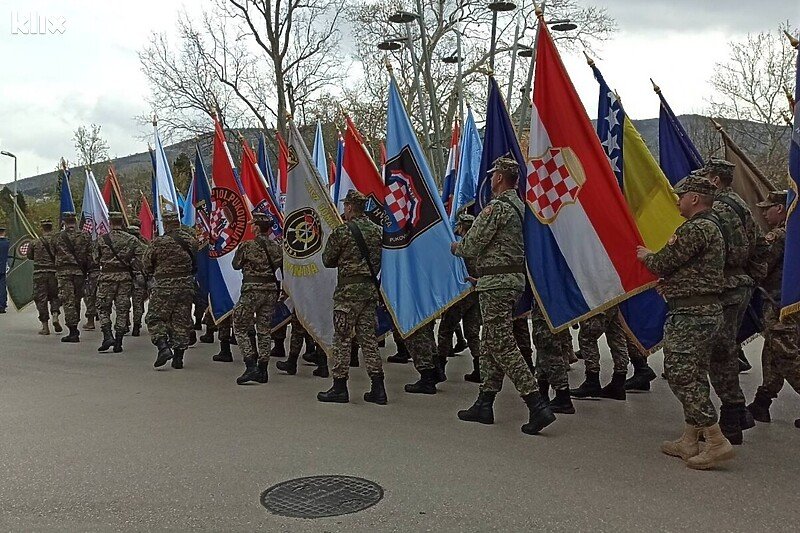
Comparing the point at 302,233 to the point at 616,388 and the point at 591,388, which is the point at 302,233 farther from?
the point at 616,388

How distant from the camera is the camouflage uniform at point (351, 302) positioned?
7160 millimetres

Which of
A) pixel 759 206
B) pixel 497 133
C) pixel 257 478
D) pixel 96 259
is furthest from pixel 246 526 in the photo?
pixel 96 259

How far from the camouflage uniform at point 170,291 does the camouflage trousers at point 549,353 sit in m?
4.92

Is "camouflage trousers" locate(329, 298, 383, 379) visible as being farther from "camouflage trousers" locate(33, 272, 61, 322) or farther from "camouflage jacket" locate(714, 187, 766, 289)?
"camouflage trousers" locate(33, 272, 61, 322)

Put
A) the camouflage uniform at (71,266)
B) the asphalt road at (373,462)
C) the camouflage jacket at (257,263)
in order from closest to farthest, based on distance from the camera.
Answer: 1. the asphalt road at (373,462)
2. the camouflage jacket at (257,263)
3. the camouflage uniform at (71,266)

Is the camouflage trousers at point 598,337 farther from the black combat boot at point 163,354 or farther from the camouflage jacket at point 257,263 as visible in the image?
the black combat boot at point 163,354

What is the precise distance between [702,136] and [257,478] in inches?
1287

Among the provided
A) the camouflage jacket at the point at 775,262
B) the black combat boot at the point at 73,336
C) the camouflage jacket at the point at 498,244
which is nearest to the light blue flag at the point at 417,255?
the camouflage jacket at the point at 498,244

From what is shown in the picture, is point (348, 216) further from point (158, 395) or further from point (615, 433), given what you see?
point (615, 433)

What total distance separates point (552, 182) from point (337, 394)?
9.52 feet

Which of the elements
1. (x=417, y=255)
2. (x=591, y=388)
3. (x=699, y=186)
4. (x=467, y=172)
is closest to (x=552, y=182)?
(x=699, y=186)

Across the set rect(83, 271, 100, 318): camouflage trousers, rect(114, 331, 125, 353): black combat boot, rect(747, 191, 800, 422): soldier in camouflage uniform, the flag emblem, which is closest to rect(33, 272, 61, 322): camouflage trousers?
rect(83, 271, 100, 318): camouflage trousers

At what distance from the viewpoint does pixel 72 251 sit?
1213 centimetres

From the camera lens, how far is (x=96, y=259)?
39.2 ft
